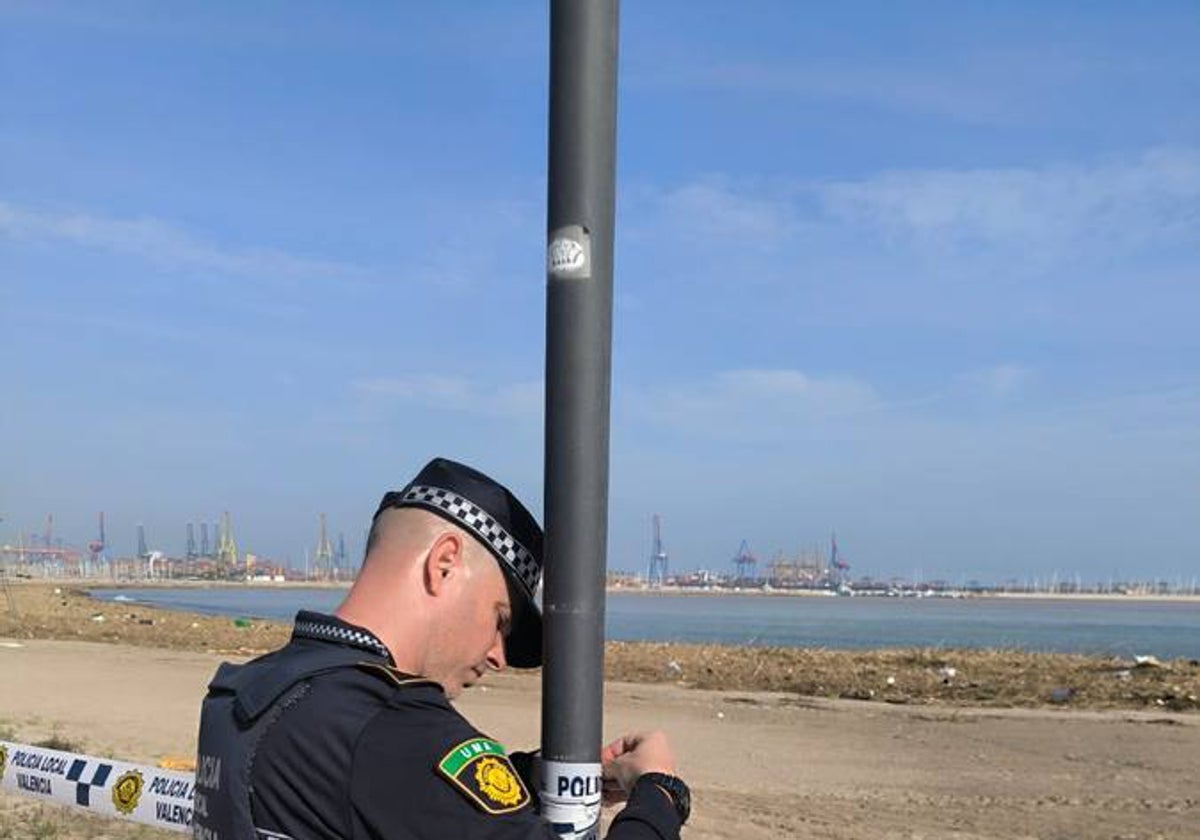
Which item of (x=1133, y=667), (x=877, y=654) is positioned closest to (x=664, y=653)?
(x=877, y=654)

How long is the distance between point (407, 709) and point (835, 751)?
1315 cm

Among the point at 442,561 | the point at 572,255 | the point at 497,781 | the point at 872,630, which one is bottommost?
the point at 872,630

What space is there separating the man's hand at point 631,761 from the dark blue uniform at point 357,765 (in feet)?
0.74

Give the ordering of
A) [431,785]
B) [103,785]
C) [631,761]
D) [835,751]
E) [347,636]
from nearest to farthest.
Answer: [431,785], [347,636], [631,761], [103,785], [835,751]

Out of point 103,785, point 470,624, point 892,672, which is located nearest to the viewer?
point 470,624

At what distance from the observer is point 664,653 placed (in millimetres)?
28297

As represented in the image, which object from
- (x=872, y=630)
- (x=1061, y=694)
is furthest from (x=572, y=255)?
(x=872, y=630)

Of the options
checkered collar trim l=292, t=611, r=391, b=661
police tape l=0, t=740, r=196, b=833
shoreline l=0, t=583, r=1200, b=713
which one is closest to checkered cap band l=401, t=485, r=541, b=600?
checkered collar trim l=292, t=611, r=391, b=661

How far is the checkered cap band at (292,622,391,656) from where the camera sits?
1.91 meters

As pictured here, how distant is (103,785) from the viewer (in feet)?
23.0

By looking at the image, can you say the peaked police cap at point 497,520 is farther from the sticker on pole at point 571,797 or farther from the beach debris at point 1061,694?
the beach debris at point 1061,694

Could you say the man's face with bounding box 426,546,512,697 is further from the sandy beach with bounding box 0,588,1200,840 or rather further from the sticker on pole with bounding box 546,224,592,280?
the sandy beach with bounding box 0,588,1200,840

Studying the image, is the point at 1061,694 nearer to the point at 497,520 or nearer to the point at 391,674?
the point at 497,520

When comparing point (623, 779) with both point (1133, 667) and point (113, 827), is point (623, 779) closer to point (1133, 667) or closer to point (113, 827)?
point (113, 827)
